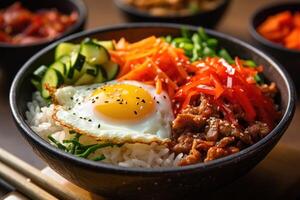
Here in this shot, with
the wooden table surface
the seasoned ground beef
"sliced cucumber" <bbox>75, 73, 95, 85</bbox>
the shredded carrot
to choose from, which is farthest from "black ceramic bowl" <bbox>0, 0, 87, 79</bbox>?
the seasoned ground beef

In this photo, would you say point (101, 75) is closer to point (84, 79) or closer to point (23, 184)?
point (84, 79)

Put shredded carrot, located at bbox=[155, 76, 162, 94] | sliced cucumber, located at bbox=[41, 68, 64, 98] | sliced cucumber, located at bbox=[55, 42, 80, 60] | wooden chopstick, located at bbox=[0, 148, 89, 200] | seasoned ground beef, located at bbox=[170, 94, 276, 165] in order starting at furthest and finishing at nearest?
sliced cucumber, located at bbox=[55, 42, 80, 60]
sliced cucumber, located at bbox=[41, 68, 64, 98]
shredded carrot, located at bbox=[155, 76, 162, 94]
wooden chopstick, located at bbox=[0, 148, 89, 200]
seasoned ground beef, located at bbox=[170, 94, 276, 165]

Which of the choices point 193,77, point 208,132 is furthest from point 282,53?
point 208,132

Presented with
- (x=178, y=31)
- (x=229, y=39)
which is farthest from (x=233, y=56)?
(x=178, y=31)

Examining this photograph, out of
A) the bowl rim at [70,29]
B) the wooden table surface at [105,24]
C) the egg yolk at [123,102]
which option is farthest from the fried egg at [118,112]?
the bowl rim at [70,29]

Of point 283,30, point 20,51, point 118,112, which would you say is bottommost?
point 20,51

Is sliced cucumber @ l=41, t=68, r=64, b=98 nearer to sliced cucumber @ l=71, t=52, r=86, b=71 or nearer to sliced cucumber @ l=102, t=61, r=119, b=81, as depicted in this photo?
sliced cucumber @ l=71, t=52, r=86, b=71

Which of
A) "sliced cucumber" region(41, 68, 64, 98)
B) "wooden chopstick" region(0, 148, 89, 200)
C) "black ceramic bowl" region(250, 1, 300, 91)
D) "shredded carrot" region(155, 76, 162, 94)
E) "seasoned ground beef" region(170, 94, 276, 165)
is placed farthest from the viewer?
"black ceramic bowl" region(250, 1, 300, 91)
